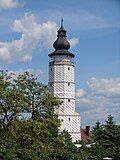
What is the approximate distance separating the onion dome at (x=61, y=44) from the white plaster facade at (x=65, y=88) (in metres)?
0.38

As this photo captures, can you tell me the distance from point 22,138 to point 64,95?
32.9 metres

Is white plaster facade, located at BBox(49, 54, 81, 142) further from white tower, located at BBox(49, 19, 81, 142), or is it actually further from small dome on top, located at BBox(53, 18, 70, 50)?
small dome on top, located at BBox(53, 18, 70, 50)

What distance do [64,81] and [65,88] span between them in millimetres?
901

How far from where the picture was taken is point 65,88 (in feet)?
183

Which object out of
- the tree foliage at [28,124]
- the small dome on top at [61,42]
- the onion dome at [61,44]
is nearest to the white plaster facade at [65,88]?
the onion dome at [61,44]

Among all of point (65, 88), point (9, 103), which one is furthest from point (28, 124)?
point (65, 88)

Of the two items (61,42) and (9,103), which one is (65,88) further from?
(9,103)

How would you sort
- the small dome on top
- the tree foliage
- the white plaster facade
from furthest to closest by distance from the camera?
the small dome on top, the white plaster facade, the tree foliage

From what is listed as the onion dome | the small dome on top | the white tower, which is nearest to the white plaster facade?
the white tower

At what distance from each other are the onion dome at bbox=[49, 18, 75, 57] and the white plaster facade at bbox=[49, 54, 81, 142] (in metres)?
0.38

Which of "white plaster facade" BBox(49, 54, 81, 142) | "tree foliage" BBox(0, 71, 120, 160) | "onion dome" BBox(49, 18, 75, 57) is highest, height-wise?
"onion dome" BBox(49, 18, 75, 57)

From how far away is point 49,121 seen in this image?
76.9 feet

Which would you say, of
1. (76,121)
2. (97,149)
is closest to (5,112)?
(97,149)

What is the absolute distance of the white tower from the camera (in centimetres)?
5494
